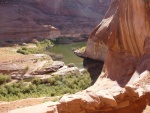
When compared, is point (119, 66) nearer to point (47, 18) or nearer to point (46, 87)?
point (46, 87)

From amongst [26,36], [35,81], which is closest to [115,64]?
[35,81]

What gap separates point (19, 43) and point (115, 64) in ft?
76.2

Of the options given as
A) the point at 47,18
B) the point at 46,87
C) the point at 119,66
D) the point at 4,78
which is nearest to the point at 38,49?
the point at 47,18

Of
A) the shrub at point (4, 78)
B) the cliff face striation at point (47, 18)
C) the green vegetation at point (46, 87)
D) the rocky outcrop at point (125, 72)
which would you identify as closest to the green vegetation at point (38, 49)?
the cliff face striation at point (47, 18)

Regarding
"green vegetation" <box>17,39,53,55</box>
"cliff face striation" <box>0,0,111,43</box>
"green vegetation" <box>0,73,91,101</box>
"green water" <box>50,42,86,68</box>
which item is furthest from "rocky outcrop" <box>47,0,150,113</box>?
"cliff face striation" <box>0,0,111,43</box>

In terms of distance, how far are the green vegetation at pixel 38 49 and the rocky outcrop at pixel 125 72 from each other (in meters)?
16.5

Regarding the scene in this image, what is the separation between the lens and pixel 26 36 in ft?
130

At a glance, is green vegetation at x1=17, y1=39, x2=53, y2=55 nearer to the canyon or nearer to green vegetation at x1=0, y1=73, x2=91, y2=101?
the canyon

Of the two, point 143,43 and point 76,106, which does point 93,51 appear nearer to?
point 143,43

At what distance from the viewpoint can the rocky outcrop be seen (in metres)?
6.16

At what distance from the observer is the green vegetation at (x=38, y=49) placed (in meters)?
31.9

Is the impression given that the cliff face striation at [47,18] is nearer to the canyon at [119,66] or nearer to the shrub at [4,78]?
the canyon at [119,66]

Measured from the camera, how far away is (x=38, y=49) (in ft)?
114

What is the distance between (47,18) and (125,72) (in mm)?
33826
